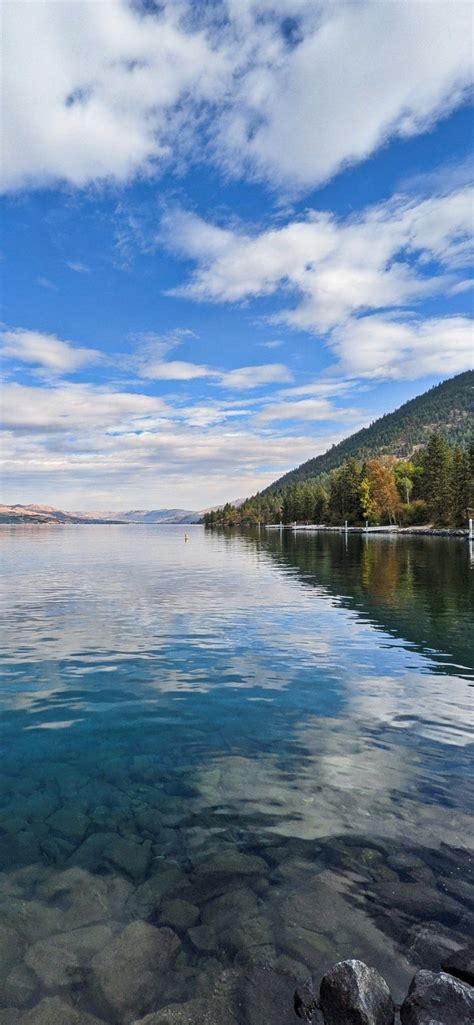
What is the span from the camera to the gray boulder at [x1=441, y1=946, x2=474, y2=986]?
613 centimetres

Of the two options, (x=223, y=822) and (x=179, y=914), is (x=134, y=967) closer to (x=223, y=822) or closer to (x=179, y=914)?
(x=179, y=914)

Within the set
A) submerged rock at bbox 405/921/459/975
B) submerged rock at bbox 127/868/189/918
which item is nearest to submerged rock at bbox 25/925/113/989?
submerged rock at bbox 127/868/189/918

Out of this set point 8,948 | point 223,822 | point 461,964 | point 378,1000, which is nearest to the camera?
point 378,1000

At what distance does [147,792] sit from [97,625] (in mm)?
19666

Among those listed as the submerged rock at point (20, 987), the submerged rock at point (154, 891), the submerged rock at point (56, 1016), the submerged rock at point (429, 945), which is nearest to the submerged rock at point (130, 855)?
the submerged rock at point (154, 891)

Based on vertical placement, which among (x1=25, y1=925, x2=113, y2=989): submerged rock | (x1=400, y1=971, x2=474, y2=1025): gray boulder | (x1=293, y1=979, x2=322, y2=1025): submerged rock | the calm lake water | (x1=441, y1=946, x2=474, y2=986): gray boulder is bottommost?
the calm lake water

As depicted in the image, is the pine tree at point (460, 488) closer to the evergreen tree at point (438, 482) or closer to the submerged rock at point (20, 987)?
the evergreen tree at point (438, 482)

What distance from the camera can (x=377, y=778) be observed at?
11.7 meters

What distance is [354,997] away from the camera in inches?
223

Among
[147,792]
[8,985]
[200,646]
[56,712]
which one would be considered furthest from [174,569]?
[8,985]

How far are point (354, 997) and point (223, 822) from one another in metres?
4.62

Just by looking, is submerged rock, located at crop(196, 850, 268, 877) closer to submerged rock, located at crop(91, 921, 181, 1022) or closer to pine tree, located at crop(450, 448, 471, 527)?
submerged rock, located at crop(91, 921, 181, 1022)

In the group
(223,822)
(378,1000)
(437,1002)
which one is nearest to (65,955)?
(223,822)

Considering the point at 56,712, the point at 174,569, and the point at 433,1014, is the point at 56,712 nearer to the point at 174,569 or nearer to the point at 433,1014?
the point at 433,1014
